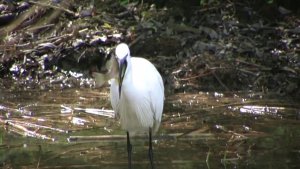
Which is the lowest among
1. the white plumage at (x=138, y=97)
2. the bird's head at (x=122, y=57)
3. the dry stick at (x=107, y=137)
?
the dry stick at (x=107, y=137)

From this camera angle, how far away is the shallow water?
6145mm

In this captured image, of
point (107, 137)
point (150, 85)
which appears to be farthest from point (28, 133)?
point (150, 85)

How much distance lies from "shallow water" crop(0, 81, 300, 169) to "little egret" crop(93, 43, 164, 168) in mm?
406

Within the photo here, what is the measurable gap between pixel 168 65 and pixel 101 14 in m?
1.96

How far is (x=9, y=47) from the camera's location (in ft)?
32.0

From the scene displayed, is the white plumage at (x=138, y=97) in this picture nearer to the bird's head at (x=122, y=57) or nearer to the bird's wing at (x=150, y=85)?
the bird's wing at (x=150, y=85)

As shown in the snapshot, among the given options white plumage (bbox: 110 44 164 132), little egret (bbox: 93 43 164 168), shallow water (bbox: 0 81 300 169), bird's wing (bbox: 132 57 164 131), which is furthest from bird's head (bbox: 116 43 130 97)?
shallow water (bbox: 0 81 300 169)

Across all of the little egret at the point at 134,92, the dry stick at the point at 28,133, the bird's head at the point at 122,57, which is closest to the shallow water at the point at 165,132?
the dry stick at the point at 28,133

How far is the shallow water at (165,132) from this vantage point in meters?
6.14

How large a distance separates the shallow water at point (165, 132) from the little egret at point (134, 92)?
0.41m

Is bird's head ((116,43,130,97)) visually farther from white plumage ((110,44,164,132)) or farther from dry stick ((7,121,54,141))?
dry stick ((7,121,54,141))

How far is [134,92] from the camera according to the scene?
5.69 m

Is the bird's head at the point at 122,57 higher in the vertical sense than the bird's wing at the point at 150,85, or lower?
higher

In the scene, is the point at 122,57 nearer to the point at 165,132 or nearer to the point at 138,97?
the point at 138,97
